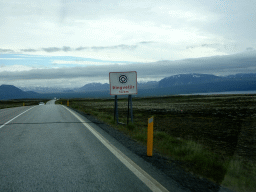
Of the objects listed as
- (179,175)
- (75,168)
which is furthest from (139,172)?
(75,168)

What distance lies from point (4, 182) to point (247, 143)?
8.71 metres

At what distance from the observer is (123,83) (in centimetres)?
1152

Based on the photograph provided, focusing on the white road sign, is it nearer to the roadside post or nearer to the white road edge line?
the roadside post

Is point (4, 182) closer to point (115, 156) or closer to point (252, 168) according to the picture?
point (115, 156)

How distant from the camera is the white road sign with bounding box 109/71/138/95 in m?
11.4

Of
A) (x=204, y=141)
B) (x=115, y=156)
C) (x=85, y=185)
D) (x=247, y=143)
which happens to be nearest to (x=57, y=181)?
(x=85, y=185)

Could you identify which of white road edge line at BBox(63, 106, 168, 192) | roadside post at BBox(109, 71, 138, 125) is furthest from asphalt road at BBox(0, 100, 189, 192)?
roadside post at BBox(109, 71, 138, 125)

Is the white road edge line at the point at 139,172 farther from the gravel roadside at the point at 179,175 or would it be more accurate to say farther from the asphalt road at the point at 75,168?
the gravel roadside at the point at 179,175

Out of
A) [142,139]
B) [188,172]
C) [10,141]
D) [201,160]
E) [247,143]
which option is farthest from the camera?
[247,143]

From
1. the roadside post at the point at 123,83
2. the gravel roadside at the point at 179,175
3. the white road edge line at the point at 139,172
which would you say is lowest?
the gravel roadside at the point at 179,175

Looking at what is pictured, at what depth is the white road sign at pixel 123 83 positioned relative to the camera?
11445 millimetres

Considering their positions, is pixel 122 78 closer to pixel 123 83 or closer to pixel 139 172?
pixel 123 83

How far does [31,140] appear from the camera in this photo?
24.2 ft

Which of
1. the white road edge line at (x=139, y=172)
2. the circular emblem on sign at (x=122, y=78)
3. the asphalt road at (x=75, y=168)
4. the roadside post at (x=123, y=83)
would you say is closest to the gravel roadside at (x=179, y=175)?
the asphalt road at (x=75, y=168)
